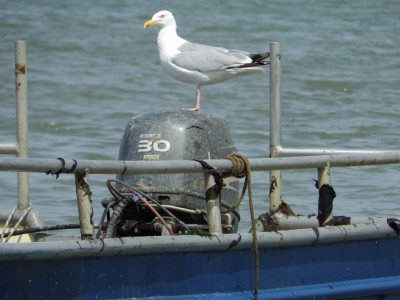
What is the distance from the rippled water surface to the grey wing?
2.82m

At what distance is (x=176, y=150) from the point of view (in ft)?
18.8

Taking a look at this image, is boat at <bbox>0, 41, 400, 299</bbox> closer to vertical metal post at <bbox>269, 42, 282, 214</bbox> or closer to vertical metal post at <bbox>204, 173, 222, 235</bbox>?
vertical metal post at <bbox>204, 173, 222, 235</bbox>

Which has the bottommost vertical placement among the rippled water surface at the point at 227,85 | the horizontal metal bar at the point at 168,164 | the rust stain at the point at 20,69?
the rippled water surface at the point at 227,85

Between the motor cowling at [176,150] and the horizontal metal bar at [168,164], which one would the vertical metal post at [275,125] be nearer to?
the motor cowling at [176,150]

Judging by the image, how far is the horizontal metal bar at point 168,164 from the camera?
486 cm

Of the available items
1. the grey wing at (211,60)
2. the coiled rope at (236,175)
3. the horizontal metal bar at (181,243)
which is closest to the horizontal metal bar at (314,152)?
the horizontal metal bar at (181,243)

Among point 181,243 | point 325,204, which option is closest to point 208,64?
point 325,204

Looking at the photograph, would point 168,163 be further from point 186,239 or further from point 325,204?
point 325,204

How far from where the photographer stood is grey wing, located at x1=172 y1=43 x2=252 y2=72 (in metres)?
6.67

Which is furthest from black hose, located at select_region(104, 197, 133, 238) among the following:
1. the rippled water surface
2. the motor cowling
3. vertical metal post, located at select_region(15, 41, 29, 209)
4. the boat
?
the rippled water surface

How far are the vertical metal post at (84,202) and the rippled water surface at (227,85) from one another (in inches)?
172

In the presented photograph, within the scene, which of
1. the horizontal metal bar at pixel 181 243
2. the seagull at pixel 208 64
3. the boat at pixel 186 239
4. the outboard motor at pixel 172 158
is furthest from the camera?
the seagull at pixel 208 64

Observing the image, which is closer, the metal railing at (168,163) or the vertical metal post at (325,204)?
the metal railing at (168,163)

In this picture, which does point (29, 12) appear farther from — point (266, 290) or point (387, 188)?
point (266, 290)
